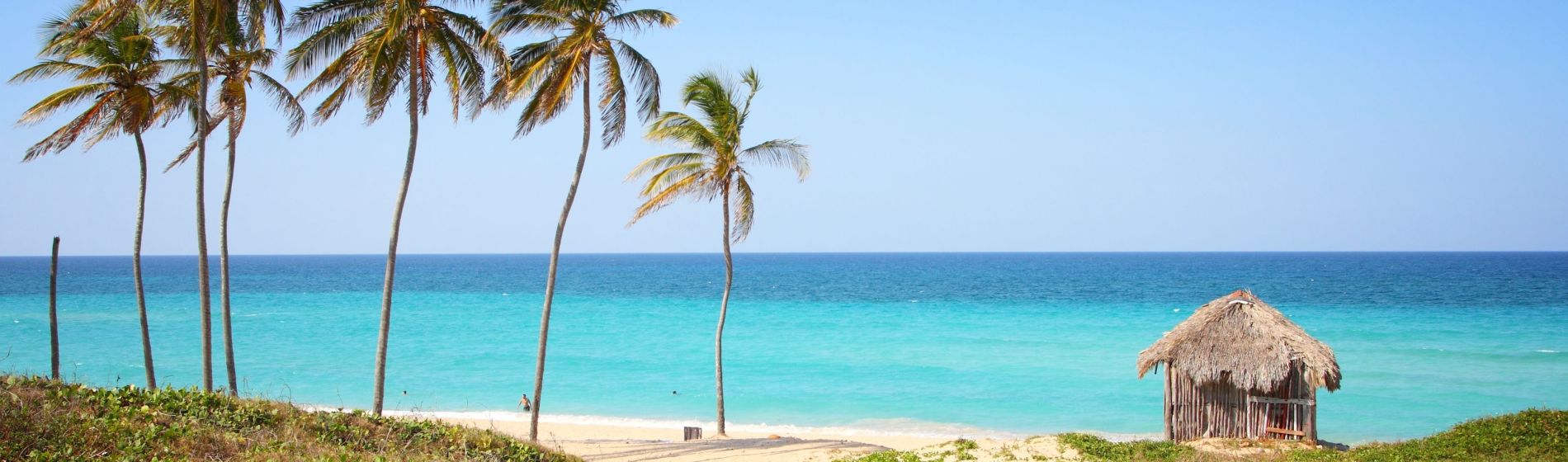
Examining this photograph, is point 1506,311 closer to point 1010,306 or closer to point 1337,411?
point 1010,306

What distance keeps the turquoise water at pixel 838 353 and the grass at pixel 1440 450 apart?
681 cm

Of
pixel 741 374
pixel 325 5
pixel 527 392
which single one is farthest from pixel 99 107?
pixel 741 374

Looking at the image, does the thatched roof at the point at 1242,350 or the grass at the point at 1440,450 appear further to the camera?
the thatched roof at the point at 1242,350

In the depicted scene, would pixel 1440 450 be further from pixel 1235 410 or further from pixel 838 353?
pixel 838 353

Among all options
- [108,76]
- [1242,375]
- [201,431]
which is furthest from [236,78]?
[1242,375]

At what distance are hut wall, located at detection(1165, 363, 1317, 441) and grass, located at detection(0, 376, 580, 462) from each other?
33.8 ft

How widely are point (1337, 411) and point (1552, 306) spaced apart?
34.0m

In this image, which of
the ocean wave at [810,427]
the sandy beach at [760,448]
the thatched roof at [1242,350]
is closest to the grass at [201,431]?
the sandy beach at [760,448]

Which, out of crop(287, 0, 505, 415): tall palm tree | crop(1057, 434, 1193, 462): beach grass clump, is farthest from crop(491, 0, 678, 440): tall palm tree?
crop(1057, 434, 1193, 462): beach grass clump

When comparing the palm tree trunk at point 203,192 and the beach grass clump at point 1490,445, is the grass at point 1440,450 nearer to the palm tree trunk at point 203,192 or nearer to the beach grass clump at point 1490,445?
the beach grass clump at point 1490,445

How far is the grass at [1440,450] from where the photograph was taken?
437 inches

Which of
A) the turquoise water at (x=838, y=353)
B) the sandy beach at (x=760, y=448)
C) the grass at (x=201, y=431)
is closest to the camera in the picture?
the grass at (x=201, y=431)

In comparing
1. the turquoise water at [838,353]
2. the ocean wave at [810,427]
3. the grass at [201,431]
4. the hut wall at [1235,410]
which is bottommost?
the ocean wave at [810,427]

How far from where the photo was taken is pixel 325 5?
44.3ft
